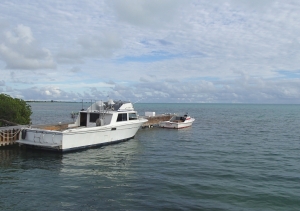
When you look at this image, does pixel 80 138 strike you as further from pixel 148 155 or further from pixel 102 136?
pixel 148 155

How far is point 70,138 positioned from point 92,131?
211cm

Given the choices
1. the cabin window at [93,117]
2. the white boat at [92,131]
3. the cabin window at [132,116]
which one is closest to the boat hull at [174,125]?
the white boat at [92,131]

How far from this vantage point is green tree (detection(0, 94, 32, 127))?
26.4 meters

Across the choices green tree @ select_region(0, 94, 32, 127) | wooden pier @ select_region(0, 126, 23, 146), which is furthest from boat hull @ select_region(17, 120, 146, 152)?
green tree @ select_region(0, 94, 32, 127)

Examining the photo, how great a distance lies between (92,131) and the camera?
71.4ft

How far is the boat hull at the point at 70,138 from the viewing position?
64.3 ft

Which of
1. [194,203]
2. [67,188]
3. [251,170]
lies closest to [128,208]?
[194,203]

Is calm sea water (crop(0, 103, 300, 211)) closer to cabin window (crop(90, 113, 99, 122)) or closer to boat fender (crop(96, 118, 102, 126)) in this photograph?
boat fender (crop(96, 118, 102, 126))

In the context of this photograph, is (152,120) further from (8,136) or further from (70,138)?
(8,136)

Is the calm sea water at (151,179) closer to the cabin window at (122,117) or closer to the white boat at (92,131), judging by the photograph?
the white boat at (92,131)

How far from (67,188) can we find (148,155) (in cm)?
875

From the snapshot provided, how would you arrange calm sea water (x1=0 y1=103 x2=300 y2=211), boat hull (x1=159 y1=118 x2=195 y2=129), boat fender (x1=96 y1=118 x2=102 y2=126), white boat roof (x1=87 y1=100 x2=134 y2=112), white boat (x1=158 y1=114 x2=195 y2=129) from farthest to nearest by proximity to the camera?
white boat (x1=158 y1=114 x2=195 y2=129)
boat hull (x1=159 y1=118 x2=195 y2=129)
white boat roof (x1=87 y1=100 x2=134 y2=112)
boat fender (x1=96 y1=118 x2=102 y2=126)
calm sea water (x1=0 y1=103 x2=300 y2=211)

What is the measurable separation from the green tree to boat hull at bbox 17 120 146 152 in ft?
22.2

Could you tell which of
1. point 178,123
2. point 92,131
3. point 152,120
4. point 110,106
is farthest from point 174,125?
point 92,131
